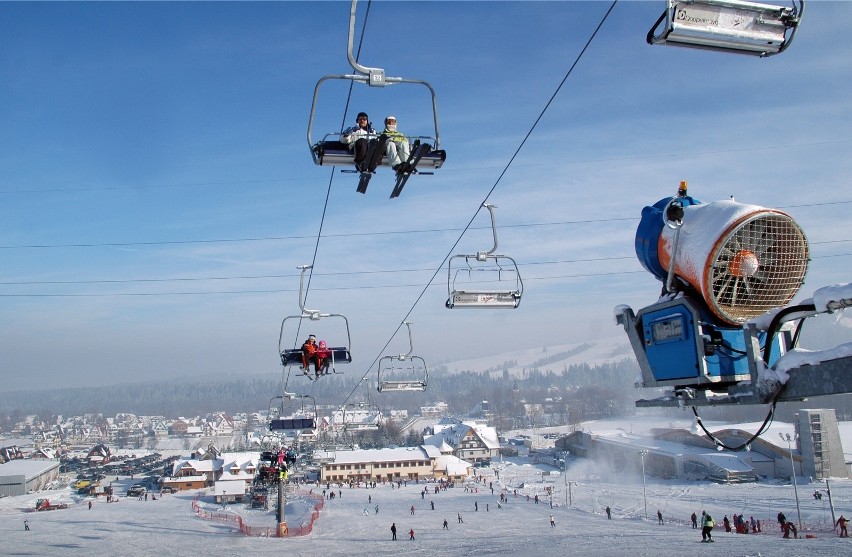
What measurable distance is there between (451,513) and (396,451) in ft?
115

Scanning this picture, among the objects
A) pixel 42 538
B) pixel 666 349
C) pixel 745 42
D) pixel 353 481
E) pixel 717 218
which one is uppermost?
pixel 745 42

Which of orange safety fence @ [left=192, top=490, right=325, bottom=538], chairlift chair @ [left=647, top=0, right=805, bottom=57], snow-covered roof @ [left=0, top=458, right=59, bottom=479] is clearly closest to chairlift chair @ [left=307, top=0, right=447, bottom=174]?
chairlift chair @ [left=647, top=0, right=805, bottom=57]

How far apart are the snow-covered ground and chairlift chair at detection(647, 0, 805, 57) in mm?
19665

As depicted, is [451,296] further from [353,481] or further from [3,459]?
[3,459]

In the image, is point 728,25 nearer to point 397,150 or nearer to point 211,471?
point 397,150

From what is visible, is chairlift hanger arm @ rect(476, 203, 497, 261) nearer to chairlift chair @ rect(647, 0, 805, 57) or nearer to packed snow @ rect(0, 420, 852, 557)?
chairlift chair @ rect(647, 0, 805, 57)

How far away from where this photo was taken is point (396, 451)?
7094 centimetres

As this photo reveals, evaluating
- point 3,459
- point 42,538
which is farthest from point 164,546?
point 3,459

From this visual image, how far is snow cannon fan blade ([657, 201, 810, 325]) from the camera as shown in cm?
559

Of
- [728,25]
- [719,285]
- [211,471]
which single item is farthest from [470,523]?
[211,471]

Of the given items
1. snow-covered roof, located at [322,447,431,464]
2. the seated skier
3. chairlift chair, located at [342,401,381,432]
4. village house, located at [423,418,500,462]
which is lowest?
village house, located at [423,418,500,462]

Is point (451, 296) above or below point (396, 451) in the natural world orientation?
above

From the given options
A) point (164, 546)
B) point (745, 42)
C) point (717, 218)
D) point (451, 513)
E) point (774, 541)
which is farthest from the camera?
point (451, 513)

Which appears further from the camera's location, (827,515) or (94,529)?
(94,529)
